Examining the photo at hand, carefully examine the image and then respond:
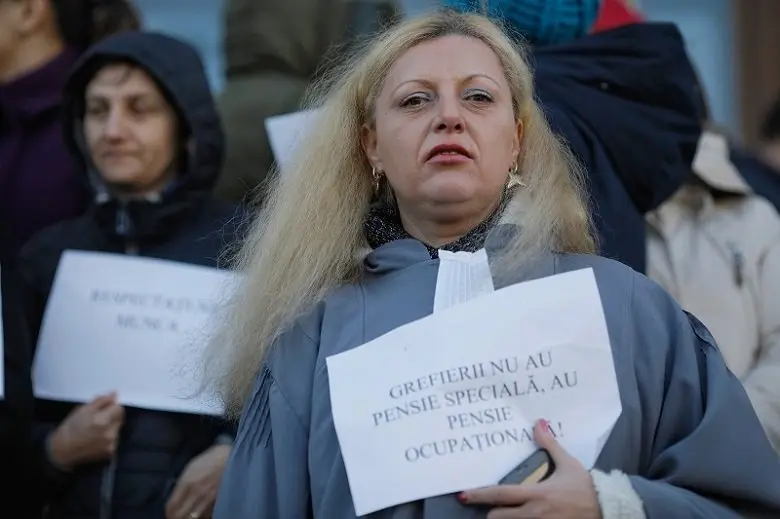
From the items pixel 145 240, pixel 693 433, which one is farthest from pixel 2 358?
pixel 693 433

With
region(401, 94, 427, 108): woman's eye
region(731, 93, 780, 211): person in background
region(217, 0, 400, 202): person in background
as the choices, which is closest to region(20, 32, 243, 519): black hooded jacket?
region(217, 0, 400, 202): person in background

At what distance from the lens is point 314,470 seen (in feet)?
7.88

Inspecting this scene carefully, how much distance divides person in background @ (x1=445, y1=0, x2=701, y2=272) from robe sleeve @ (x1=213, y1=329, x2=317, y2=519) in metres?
0.80

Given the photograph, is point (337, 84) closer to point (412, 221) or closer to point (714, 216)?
point (412, 221)

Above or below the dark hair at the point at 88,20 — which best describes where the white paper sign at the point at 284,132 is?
below

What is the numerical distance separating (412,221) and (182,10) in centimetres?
349

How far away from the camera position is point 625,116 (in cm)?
313

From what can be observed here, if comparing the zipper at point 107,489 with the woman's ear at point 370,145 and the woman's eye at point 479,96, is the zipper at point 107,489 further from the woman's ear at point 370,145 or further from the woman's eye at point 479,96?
the woman's eye at point 479,96

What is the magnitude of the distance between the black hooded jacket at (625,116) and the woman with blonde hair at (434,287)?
9.4 inches

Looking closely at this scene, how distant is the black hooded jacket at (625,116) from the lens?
306cm

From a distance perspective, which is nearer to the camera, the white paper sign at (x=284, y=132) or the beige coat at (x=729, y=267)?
the beige coat at (x=729, y=267)

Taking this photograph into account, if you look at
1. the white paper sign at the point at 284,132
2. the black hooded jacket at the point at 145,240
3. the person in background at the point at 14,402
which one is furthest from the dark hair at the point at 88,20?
the person in background at the point at 14,402

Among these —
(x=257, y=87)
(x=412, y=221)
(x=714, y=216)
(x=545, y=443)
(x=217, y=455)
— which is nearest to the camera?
(x=545, y=443)

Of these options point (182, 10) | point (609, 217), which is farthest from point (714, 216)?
point (182, 10)
